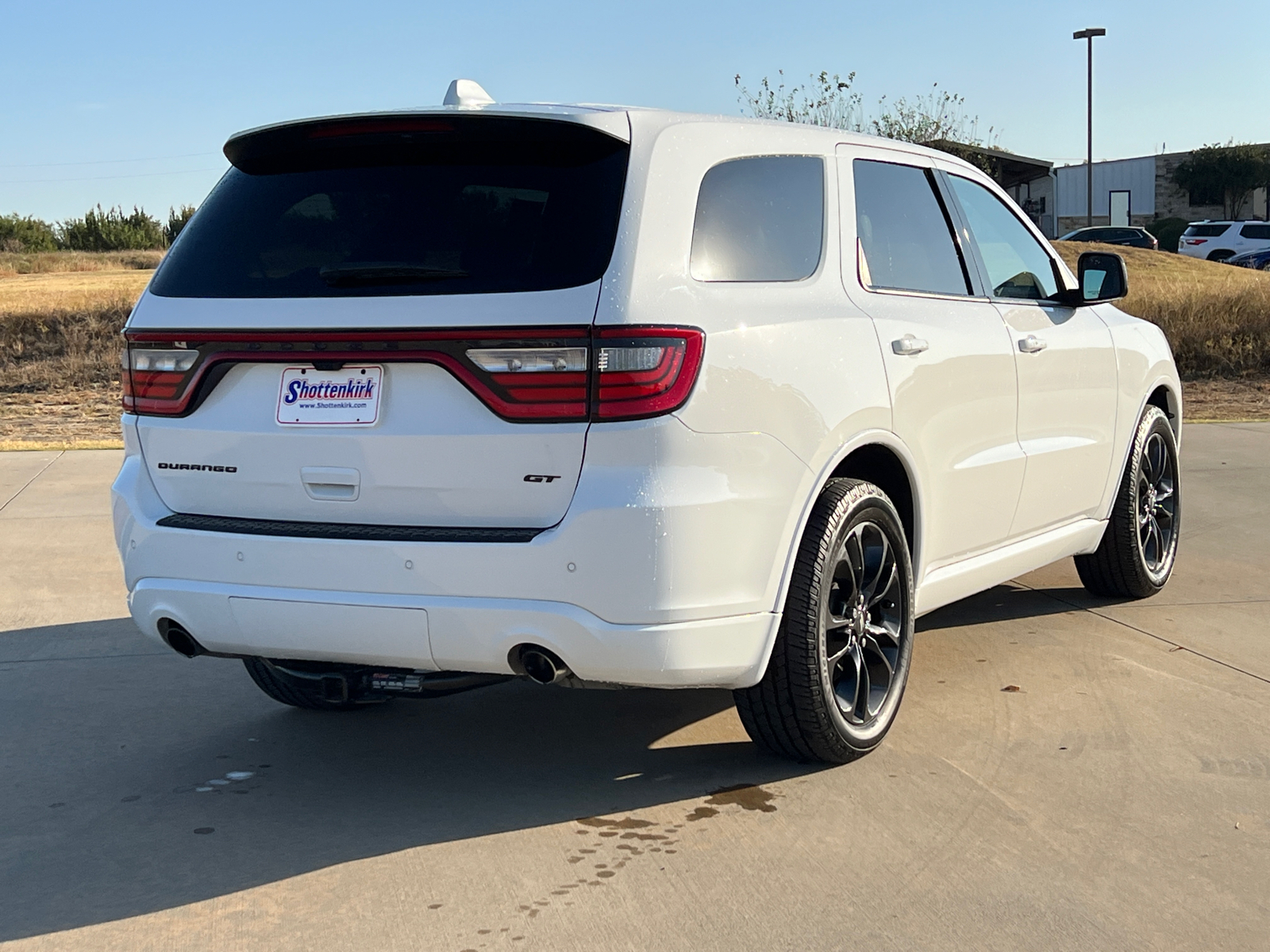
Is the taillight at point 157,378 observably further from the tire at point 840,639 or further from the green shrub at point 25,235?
the green shrub at point 25,235

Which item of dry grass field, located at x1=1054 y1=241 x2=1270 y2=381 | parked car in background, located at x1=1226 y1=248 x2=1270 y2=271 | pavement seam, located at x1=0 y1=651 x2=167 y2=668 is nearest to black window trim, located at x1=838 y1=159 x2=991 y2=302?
pavement seam, located at x1=0 y1=651 x2=167 y2=668

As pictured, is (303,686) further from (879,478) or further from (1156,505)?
(1156,505)

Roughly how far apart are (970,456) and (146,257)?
53221mm

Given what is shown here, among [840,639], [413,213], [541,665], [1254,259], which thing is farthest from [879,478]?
[1254,259]

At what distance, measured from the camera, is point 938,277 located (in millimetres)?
4699

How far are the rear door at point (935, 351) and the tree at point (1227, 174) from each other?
56.8 m

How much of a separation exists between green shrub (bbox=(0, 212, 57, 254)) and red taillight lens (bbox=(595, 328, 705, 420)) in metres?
63.8

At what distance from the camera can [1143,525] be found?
20.2ft

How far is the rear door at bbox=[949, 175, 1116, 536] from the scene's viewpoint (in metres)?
5.02

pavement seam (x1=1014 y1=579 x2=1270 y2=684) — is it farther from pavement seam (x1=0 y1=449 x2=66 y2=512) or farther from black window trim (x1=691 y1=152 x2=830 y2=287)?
pavement seam (x1=0 y1=449 x2=66 y2=512)

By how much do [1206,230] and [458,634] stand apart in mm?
40078

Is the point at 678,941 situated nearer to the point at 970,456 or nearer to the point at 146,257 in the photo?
the point at 970,456

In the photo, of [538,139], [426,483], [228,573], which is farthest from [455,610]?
[538,139]

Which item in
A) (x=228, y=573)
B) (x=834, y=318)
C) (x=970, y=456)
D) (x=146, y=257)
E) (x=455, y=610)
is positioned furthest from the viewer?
(x=146, y=257)
